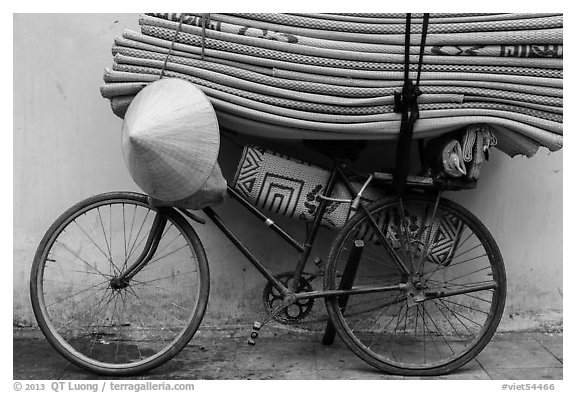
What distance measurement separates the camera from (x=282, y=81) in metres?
4.05

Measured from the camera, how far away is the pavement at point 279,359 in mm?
→ 4211

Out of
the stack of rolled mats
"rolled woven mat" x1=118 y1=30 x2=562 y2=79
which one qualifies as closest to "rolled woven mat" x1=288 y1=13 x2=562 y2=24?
the stack of rolled mats

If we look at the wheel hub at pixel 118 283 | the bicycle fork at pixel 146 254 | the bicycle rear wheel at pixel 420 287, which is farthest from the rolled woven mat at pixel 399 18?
the wheel hub at pixel 118 283

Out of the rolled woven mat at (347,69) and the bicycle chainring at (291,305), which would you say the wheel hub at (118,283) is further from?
the rolled woven mat at (347,69)

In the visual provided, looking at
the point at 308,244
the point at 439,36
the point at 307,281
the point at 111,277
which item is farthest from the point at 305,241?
the point at 439,36

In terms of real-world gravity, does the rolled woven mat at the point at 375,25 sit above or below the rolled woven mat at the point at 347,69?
above

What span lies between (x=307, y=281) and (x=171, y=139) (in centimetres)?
111

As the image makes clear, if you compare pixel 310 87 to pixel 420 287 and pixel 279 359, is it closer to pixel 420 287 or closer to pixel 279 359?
pixel 420 287

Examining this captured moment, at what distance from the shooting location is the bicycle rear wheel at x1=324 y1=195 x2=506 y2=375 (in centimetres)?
425

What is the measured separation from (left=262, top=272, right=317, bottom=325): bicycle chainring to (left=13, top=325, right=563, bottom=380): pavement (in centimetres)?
16

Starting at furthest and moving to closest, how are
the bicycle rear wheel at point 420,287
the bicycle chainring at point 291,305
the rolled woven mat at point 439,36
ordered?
the bicycle chainring at point 291,305 → the bicycle rear wheel at point 420,287 → the rolled woven mat at point 439,36

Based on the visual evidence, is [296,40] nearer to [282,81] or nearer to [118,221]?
[282,81]

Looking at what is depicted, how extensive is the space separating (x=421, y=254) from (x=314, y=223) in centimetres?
56

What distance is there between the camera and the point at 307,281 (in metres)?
4.39
